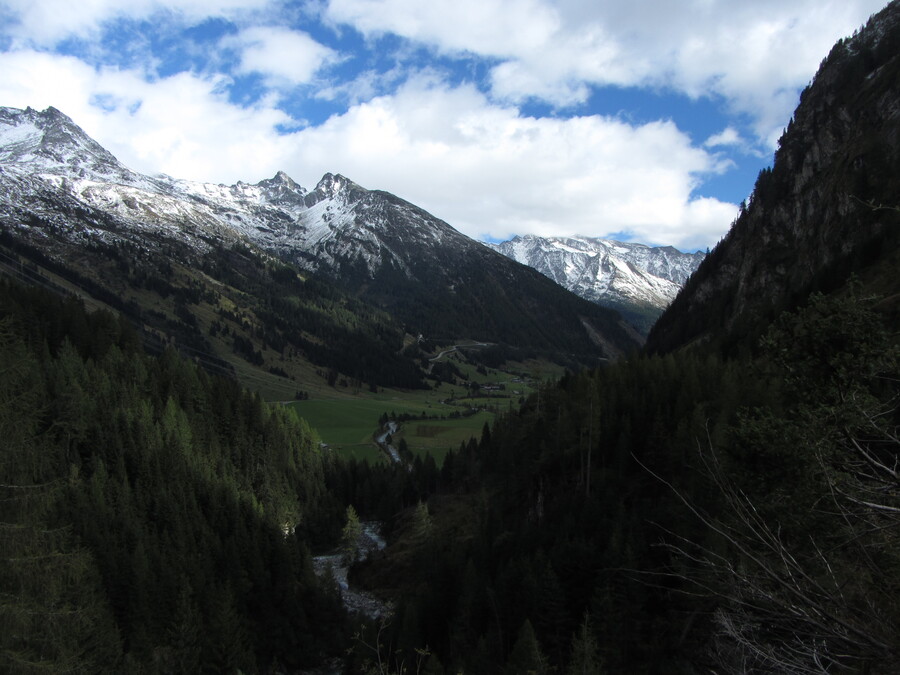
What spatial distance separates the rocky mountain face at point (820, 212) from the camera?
8131 cm

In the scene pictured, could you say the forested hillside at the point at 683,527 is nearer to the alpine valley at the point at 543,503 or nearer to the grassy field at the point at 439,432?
the alpine valley at the point at 543,503

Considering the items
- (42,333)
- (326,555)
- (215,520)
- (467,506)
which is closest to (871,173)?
(467,506)

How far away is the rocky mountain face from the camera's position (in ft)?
267

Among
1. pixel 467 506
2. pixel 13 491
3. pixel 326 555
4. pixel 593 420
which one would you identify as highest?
pixel 13 491

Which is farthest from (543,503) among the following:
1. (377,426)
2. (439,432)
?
(377,426)

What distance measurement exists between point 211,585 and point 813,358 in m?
57.5

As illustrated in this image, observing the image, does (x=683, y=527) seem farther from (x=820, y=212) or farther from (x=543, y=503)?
(x=820, y=212)

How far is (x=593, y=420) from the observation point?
59.9m

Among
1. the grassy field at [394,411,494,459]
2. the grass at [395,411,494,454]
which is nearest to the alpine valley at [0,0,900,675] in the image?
the grass at [395,411,494,454]

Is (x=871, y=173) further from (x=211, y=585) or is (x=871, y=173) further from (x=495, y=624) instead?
(x=211, y=585)

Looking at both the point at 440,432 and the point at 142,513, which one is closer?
the point at 142,513

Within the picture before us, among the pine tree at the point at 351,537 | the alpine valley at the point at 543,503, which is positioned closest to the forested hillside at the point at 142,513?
the alpine valley at the point at 543,503

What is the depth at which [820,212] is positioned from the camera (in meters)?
102

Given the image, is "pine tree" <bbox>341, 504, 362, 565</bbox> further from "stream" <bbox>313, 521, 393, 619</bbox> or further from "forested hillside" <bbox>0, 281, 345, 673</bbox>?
"forested hillside" <bbox>0, 281, 345, 673</bbox>
